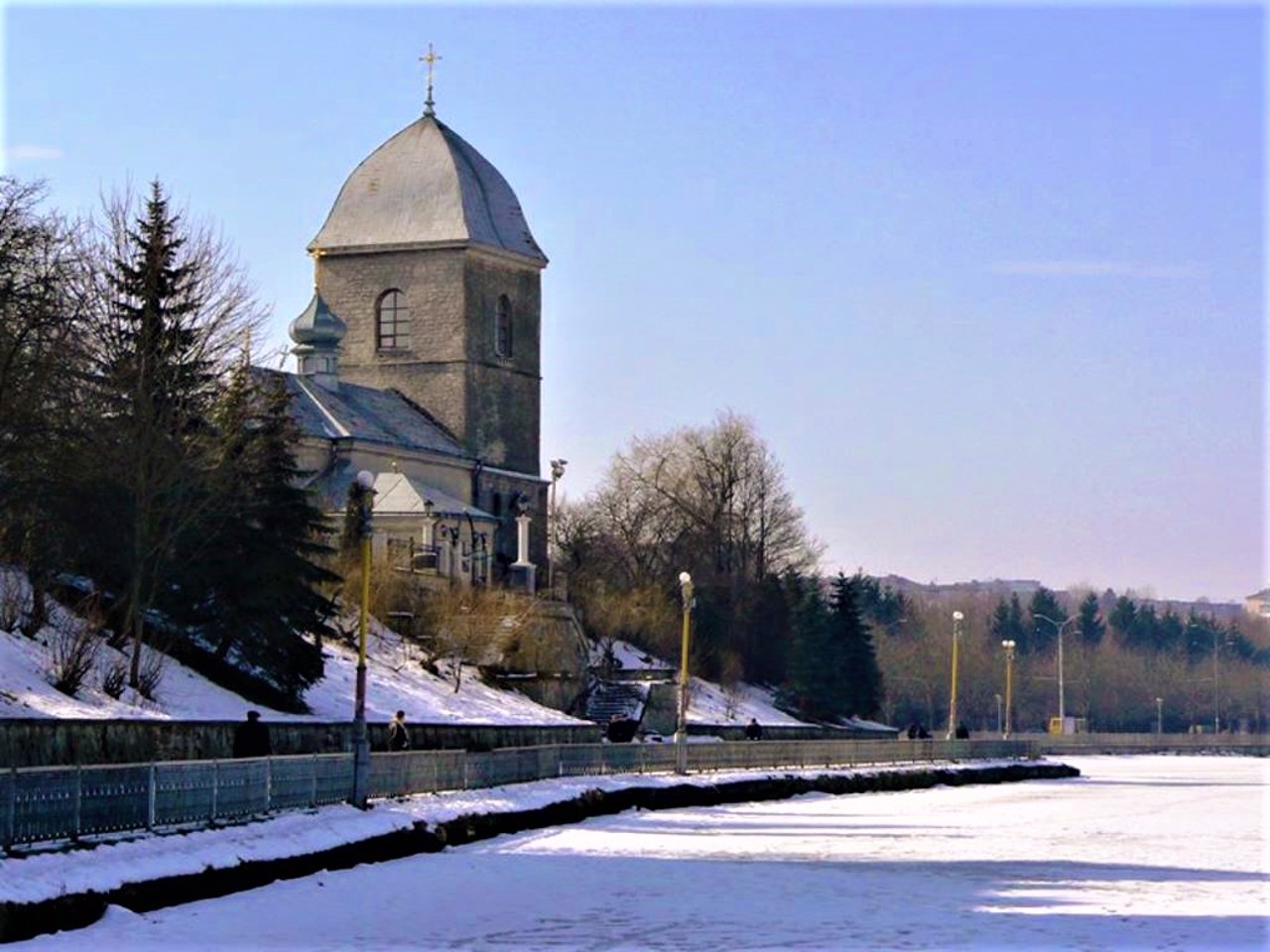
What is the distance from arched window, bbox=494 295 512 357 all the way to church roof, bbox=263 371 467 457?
14.6ft

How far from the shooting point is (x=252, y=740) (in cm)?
3134

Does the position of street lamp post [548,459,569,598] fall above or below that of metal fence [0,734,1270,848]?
above

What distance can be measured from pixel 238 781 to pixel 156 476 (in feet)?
67.6

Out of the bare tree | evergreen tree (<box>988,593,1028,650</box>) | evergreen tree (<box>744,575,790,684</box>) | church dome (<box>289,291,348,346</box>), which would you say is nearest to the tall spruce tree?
the bare tree

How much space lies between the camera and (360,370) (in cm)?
9238

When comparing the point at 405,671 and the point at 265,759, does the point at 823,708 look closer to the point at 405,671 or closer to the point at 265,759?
the point at 405,671

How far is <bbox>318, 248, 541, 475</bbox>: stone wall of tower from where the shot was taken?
91.0 metres

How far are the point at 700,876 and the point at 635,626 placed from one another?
62.5m

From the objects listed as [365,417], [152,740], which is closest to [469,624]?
[365,417]

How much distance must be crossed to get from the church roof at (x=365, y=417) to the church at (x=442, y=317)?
135 millimetres

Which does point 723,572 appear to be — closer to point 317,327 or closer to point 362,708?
point 317,327

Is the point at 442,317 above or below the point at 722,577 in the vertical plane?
above

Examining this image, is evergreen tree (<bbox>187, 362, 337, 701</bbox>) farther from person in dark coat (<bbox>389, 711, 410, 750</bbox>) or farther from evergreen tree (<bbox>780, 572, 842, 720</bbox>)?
evergreen tree (<bbox>780, 572, 842, 720</bbox>)

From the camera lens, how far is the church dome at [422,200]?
9112cm
